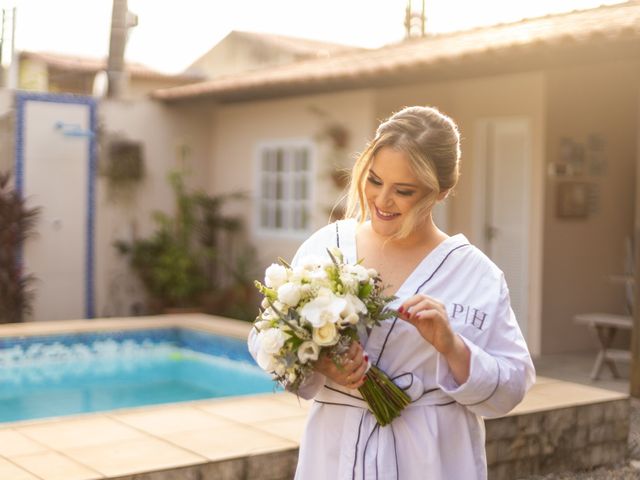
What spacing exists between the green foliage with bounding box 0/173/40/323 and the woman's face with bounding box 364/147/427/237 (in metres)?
9.13

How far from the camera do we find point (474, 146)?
1007cm

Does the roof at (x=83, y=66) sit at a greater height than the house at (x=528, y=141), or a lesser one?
greater

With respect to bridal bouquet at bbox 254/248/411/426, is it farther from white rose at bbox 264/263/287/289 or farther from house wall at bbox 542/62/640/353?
house wall at bbox 542/62/640/353

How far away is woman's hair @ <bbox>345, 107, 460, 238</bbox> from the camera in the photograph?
2.20 m

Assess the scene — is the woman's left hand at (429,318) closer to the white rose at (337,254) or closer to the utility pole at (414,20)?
the white rose at (337,254)

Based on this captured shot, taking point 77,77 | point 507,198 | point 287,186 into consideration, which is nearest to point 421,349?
point 507,198

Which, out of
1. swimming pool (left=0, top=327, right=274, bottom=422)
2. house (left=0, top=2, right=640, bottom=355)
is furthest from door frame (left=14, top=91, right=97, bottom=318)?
swimming pool (left=0, top=327, right=274, bottom=422)

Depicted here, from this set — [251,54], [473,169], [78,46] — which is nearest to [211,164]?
[473,169]

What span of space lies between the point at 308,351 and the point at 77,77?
852 inches

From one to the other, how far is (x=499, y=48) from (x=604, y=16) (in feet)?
2.95

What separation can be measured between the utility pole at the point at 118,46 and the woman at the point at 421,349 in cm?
1161

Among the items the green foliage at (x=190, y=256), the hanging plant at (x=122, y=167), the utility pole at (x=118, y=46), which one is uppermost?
the utility pole at (x=118, y=46)

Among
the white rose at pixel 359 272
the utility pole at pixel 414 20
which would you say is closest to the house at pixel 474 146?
the utility pole at pixel 414 20

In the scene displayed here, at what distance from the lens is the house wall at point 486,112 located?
367 inches
